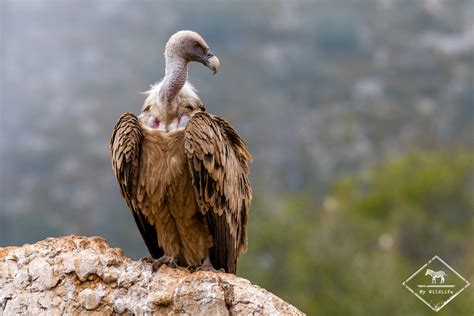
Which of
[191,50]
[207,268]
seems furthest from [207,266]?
[191,50]

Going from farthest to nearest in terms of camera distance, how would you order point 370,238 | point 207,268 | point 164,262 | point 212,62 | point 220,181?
point 370,238
point 212,62
point 220,181
point 207,268
point 164,262

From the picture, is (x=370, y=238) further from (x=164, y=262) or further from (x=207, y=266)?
(x=164, y=262)

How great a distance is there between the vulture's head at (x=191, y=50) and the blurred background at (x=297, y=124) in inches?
600

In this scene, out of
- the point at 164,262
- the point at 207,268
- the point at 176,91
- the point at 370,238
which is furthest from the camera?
the point at 370,238

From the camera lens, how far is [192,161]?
8.19 metres

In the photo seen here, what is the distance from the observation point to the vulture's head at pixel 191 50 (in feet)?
28.6

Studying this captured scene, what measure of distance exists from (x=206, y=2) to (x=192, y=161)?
53474mm

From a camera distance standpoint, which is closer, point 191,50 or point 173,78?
point 173,78

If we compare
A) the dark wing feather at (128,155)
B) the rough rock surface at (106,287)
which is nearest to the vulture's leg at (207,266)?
the rough rock surface at (106,287)

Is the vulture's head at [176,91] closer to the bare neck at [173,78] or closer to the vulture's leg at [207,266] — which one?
the bare neck at [173,78]

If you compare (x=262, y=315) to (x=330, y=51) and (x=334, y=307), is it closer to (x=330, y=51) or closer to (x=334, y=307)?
(x=334, y=307)

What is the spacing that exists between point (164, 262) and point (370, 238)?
75.2ft

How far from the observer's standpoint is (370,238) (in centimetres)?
3039

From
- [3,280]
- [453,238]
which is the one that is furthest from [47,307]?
[453,238]
